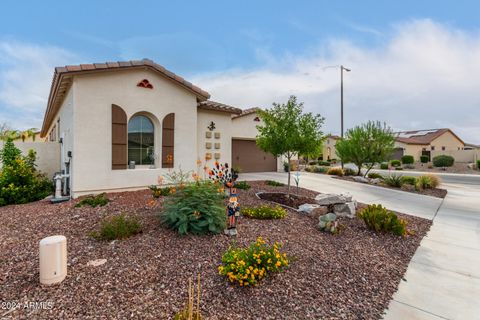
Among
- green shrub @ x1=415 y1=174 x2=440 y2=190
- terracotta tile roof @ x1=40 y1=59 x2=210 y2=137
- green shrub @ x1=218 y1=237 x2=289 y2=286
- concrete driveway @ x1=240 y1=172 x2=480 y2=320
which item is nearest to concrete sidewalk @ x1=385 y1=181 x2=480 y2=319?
concrete driveway @ x1=240 y1=172 x2=480 y2=320

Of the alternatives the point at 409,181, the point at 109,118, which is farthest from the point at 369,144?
the point at 109,118

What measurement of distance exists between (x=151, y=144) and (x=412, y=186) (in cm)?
1338

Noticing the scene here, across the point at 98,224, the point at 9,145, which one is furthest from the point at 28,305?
the point at 9,145

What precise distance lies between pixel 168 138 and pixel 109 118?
1953 mm

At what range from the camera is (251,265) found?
3.18 meters

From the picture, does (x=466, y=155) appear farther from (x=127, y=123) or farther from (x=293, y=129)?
(x=127, y=123)

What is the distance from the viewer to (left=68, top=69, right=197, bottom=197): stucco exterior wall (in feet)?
23.3

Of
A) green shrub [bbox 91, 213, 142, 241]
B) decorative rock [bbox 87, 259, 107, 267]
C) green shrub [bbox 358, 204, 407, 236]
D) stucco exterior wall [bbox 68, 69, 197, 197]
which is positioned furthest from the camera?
stucco exterior wall [bbox 68, 69, 197, 197]

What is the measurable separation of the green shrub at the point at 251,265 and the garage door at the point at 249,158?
39.8ft

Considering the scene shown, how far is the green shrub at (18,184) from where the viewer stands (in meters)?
7.14

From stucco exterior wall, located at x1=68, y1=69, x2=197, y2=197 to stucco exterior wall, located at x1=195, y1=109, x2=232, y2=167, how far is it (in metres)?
A: 1.16

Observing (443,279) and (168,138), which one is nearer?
(443,279)

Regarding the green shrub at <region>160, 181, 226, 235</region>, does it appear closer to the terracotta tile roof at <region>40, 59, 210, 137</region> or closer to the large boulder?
the large boulder

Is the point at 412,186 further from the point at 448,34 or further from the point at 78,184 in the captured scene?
the point at 78,184
